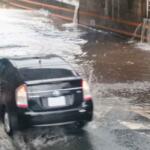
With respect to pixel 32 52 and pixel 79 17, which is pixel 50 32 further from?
pixel 32 52

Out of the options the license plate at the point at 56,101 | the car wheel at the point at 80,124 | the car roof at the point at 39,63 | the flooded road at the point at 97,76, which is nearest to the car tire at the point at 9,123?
the flooded road at the point at 97,76

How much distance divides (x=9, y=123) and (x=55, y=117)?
100 cm

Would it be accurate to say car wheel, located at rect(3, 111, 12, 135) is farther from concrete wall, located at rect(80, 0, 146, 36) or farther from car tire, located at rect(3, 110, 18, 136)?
concrete wall, located at rect(80, 0, 146, 36)

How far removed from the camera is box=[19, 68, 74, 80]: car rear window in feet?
33.4

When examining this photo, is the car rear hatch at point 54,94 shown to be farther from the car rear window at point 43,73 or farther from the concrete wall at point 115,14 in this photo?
the concrete wall at point 115,14

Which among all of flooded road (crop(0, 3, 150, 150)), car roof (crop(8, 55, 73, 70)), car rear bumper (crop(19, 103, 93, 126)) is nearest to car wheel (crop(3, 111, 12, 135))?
flooded road (crop(0, 3, 150, 150))

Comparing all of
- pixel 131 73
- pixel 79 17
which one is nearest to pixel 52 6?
pixel 79 17

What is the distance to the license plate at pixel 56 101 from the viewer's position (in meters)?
9.96

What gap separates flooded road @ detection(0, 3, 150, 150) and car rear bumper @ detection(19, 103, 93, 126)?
387 millimetres

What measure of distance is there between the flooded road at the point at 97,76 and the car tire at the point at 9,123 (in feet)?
0.52

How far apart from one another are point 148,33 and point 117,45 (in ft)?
5.29

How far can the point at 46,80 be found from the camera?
1001 cm

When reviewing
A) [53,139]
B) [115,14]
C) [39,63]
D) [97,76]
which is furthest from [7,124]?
[115,14]

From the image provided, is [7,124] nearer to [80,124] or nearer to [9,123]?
[9,123]
